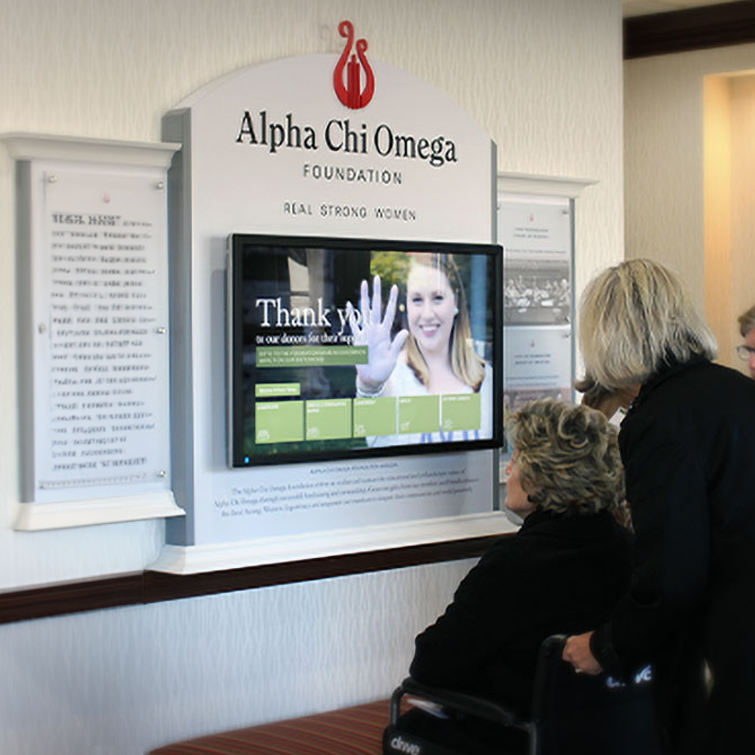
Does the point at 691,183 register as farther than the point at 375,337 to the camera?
Yes

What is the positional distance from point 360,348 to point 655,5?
8.50ft

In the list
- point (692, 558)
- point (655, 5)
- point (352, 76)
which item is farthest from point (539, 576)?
point (655, 5)

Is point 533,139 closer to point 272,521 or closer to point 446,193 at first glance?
point 446,193

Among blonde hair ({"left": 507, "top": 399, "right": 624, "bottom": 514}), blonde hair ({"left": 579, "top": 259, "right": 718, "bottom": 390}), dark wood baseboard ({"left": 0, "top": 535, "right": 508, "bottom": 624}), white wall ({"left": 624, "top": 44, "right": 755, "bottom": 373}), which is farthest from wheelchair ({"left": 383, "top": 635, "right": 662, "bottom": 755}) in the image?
white wall ({"left": 624, "top": 44, "right": 755, "bottom": 373})

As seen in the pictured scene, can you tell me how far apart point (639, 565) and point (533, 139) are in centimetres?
231

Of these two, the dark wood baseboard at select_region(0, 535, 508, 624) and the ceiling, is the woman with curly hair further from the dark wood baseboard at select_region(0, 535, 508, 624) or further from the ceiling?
the ceiling

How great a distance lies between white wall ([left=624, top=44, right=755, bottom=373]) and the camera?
529 cm

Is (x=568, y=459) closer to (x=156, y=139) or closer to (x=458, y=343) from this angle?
(x=458, y=343)

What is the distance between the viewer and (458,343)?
377cm

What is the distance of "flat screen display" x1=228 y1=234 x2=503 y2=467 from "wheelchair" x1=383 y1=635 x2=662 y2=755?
1.05 meters

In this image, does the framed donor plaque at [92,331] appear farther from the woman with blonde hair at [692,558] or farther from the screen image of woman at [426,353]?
the woman with blonde hair at [692,558]

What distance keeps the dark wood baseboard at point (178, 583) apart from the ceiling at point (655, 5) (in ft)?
8.95

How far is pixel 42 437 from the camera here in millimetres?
3070

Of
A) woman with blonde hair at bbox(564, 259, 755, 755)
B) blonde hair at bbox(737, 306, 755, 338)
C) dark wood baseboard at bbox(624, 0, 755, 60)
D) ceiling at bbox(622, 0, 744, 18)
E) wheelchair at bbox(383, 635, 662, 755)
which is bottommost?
wheelchair at bbox(383, 635, 662, 755)
